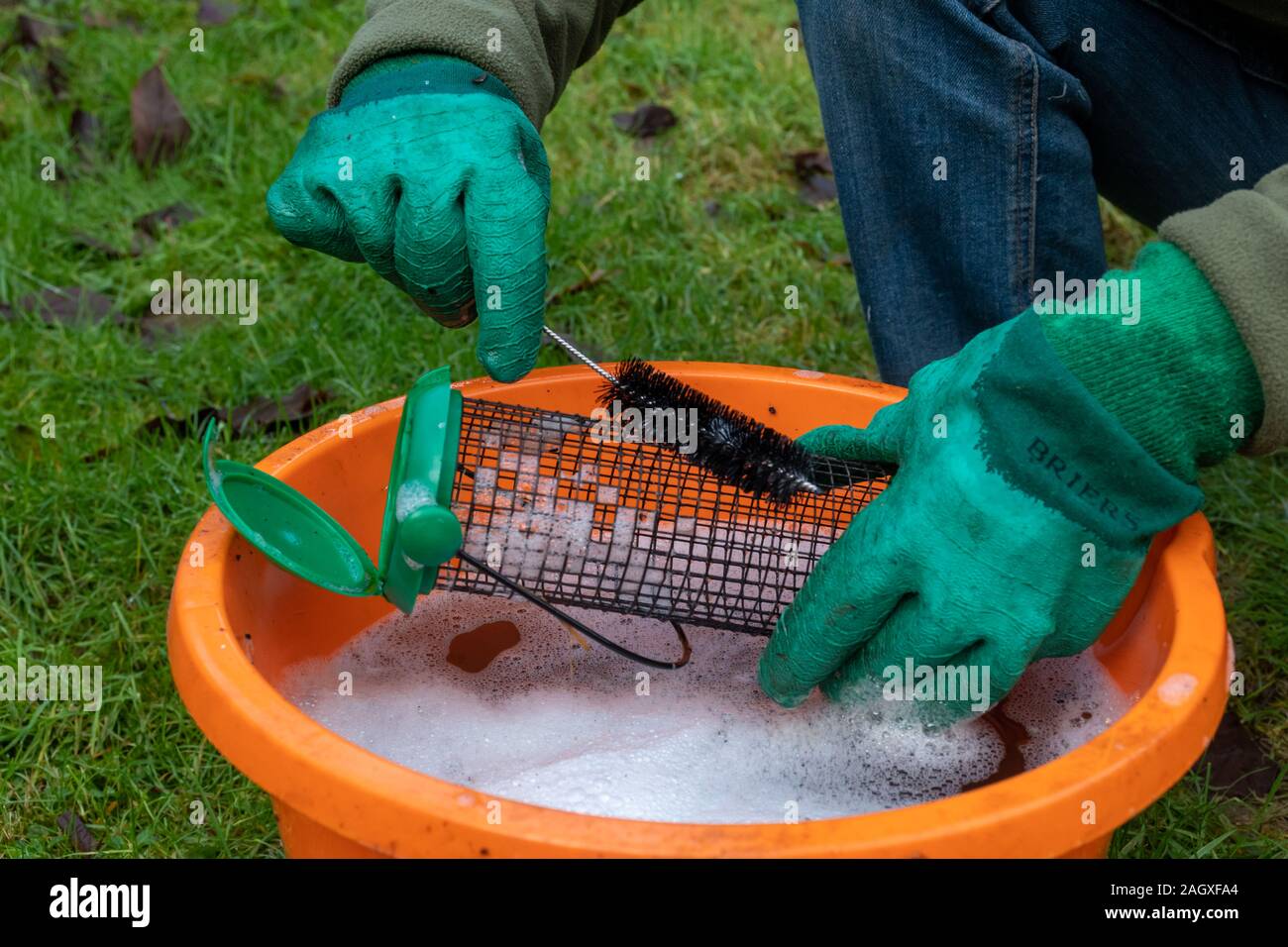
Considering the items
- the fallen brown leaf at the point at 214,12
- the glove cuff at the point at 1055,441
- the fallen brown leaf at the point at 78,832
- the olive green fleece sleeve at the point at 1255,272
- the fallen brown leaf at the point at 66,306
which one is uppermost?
the olive green fleece sleeve at the point at 1255,272

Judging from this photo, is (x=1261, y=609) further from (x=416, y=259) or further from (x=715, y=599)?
(x=416, y=259)

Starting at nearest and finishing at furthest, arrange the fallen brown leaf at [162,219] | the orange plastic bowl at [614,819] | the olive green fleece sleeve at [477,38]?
the orange plastic bowl at [614,819] → the olive green fleece sleeve at [477,38] → the fallen brown leaf at [162,219]

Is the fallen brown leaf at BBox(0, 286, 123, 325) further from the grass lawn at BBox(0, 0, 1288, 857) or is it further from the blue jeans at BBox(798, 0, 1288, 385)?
the blue jeans at BBox(798, 0, 1288, 385)

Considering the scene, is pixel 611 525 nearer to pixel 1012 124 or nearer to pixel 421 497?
pixel 421 497

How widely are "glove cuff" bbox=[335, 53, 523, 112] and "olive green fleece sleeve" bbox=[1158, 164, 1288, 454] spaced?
612mm

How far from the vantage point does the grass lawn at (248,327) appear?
1.29 m

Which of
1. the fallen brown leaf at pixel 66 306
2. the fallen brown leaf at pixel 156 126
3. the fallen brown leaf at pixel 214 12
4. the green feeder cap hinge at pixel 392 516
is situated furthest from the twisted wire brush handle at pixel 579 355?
the fallen brown leaf at pixel 214 12

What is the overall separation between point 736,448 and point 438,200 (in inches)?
13.1

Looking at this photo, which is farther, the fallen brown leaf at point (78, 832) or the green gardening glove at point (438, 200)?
the fallen brown leaf at point (78, 832)

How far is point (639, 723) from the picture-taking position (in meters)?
1.24

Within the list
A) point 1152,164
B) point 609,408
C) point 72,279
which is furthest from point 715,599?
point 72,279

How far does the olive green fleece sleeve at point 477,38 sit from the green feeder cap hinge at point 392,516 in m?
0.33

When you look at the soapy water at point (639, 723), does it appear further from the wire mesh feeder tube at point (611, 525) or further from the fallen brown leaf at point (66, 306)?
the fallen brown leaf at point (66, 306)
